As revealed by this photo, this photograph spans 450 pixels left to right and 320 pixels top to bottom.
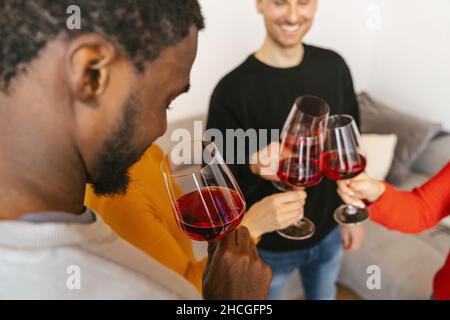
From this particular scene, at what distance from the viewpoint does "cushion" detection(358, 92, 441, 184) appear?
2.01m

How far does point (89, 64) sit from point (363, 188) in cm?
74

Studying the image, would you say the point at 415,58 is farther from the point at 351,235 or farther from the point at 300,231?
the point at 300,231

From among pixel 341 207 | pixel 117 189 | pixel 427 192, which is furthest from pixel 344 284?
pixel 117 189

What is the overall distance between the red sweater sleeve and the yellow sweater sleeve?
442mm

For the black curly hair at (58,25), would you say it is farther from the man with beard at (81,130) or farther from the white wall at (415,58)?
the white wall at (415,58)

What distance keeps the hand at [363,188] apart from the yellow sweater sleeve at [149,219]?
40 centimetres

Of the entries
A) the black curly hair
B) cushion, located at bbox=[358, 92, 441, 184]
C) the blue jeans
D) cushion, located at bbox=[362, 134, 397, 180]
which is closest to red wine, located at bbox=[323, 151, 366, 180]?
the blue jeans

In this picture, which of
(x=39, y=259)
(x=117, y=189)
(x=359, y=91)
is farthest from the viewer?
(x=359, y=91)

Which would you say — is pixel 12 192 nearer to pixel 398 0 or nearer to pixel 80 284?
pixel 80 284

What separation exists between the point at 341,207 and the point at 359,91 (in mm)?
1319

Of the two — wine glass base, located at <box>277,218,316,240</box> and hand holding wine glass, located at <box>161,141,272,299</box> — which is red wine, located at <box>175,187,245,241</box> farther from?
wine glass base, located at <box>277,218,316,240</box>

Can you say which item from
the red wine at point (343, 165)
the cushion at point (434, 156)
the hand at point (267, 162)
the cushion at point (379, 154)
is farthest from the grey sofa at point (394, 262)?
the red wine at point (343, 165)
